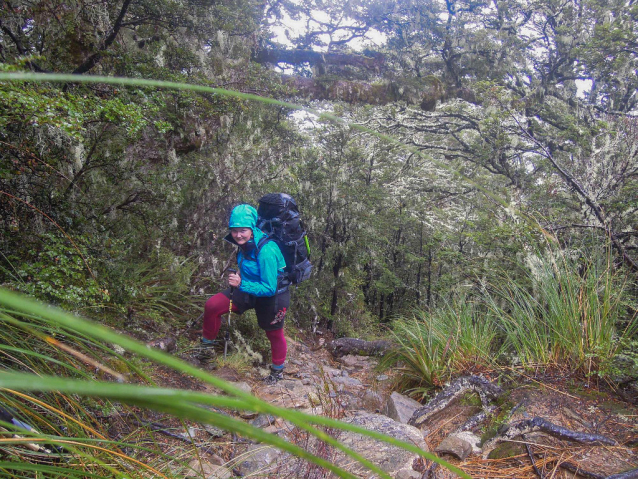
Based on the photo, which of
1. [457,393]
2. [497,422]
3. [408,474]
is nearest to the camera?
[408,474]

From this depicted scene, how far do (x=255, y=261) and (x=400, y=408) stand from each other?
2.22 m

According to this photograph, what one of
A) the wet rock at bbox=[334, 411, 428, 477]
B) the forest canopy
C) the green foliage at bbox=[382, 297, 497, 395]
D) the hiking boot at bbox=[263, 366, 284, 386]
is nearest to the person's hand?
the forest canopy

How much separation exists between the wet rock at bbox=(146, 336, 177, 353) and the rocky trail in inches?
31.7

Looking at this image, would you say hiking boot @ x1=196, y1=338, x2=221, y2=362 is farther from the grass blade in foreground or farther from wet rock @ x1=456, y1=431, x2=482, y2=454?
the grass blade in foreground

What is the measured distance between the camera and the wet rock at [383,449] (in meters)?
2.24

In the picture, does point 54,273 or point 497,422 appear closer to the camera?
point 497,422

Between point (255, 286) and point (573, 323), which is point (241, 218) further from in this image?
point (573, 323)

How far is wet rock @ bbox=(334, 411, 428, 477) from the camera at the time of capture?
2.24 meters

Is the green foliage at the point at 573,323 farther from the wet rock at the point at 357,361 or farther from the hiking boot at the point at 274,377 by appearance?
the wet rock at the point at 357,361

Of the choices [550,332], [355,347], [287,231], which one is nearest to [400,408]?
[550,332]

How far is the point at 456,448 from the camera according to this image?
245 centimetres

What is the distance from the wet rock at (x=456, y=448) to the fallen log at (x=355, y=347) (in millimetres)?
4562

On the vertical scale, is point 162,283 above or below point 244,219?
below

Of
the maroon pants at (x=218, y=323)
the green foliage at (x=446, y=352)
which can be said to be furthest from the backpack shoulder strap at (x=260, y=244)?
the green foliage at (x=446, y=352)
